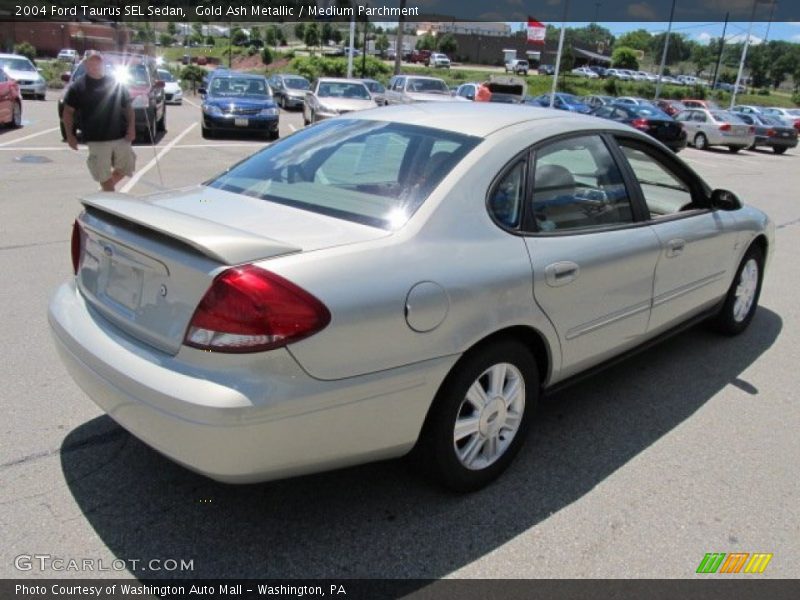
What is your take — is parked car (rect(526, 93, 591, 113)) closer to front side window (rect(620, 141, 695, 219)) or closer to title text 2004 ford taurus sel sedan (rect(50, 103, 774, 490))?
front side window (rect(620, 141, 695, 219))

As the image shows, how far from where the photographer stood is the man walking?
6.59 m

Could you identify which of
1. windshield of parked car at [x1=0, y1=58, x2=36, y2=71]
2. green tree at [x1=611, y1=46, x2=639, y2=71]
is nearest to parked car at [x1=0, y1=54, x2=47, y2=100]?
windshield of parked car at [x1=0, y1=58, x2=36, y2=71]

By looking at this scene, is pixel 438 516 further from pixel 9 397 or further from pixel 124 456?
pixel 9 397

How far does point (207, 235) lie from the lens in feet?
7.49

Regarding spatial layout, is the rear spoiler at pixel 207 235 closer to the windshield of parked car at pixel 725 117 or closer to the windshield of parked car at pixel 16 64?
the windshield of parked car at pixel 16 64

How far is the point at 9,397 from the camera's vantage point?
344cm

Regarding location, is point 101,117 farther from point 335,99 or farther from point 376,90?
point 376,90

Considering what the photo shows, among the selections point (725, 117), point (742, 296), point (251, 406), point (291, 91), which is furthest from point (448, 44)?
point (251, 406)

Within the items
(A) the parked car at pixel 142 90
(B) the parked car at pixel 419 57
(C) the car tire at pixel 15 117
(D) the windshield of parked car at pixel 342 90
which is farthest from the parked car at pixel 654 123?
(B) the parked car at pixel 419 57

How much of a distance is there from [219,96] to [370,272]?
627 inches

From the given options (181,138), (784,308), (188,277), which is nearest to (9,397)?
(188,277)

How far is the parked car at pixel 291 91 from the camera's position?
27000 millimetres

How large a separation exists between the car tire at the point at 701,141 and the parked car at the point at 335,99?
14.1 meters

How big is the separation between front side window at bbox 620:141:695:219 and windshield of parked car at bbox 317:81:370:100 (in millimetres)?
14865
